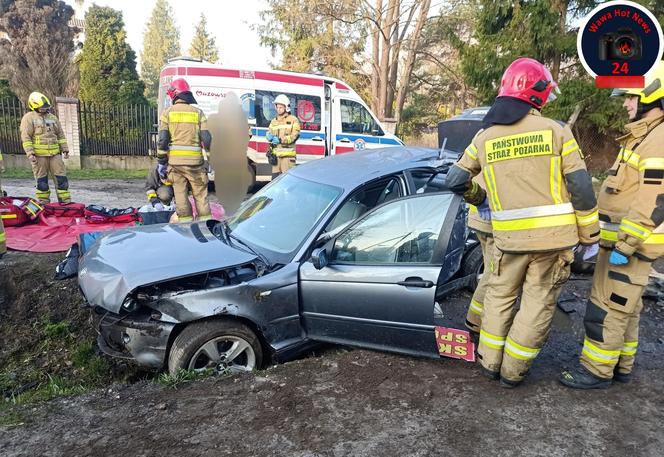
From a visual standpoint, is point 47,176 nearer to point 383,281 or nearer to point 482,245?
point 383,281

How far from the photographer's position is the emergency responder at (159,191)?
6434 millimetres

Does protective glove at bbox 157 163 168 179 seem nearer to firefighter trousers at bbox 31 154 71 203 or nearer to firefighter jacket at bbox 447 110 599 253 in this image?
firefighter trousers at bbox 31 154 71 203

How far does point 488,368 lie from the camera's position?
3.06 m

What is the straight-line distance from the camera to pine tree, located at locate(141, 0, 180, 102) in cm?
5491

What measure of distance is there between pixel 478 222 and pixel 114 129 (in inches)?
537

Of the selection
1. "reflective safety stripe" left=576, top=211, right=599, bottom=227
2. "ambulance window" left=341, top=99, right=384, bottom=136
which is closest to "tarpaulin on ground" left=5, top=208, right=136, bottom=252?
"reflective safety stripe" left=576, top=211, right=599, bottom=227

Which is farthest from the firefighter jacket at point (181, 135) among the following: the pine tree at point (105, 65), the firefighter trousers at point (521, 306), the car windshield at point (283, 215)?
the pine tree at point (105, 65)

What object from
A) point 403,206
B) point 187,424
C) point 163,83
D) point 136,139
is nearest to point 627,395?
point 403,206

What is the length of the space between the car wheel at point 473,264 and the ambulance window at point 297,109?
22.5ft

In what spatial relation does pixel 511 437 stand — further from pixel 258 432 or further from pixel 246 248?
pixel 246 248

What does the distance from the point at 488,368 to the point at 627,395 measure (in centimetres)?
84

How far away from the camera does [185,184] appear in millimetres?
6430

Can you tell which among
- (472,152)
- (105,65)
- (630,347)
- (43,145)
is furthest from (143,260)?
(105,65)

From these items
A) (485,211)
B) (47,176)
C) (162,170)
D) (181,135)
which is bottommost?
→ (485,211)
